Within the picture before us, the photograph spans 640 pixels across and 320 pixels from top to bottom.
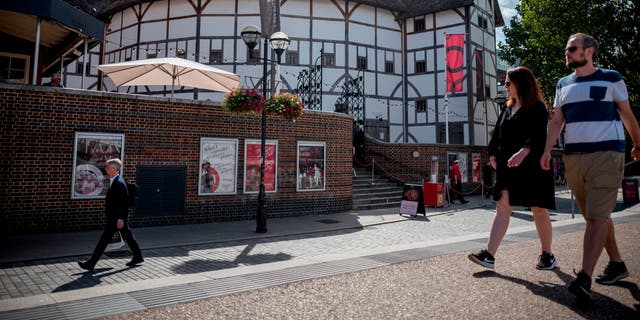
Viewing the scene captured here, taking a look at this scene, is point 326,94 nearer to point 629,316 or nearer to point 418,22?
point 418,22

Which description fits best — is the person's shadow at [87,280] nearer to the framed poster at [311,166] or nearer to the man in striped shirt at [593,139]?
the man in striped shirt at [593,139]

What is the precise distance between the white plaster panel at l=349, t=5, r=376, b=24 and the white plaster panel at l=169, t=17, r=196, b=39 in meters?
9.80

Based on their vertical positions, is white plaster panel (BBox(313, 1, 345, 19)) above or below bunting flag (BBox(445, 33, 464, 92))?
above

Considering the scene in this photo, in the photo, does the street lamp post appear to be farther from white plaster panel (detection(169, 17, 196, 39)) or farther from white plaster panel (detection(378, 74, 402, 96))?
white plaster panel (detection(378, 74, 402, 96))

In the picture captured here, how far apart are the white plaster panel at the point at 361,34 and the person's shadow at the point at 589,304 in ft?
72.0

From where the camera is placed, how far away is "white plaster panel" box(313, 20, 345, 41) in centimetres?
2322

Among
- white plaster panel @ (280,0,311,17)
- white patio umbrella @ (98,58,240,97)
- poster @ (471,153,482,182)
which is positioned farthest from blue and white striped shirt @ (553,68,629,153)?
white plaster panel @ (280,0,311,17)

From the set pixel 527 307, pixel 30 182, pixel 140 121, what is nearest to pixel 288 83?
pixel 140 121

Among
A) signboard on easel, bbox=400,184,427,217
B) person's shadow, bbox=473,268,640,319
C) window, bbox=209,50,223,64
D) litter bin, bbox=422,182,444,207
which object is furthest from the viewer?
window, bbox=209,50,223,64

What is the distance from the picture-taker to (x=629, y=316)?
9.03 ft

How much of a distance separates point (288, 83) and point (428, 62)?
391 inches

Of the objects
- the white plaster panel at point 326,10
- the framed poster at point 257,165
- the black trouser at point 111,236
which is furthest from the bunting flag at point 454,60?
the black trouser at point 111,236

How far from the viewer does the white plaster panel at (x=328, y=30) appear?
76.2 ft

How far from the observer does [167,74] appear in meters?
12.4
